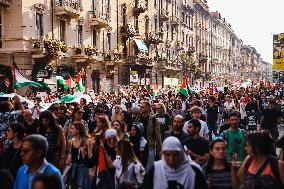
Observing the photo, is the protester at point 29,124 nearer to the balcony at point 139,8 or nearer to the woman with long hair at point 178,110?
the woman with long hair at point 178,110

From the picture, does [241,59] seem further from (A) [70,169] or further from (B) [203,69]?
(A) [70,169]

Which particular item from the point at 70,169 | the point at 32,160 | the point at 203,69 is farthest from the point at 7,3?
the point at 203,69

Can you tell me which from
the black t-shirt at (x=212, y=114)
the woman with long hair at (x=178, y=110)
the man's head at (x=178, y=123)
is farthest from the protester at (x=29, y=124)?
the woman with long hair at (x=178, y=110)

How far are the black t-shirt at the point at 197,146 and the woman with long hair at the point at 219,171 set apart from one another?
114cm

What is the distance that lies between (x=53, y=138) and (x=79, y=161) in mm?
701

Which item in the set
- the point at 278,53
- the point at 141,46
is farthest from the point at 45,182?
the point at 141,46

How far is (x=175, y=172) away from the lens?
13.5ft

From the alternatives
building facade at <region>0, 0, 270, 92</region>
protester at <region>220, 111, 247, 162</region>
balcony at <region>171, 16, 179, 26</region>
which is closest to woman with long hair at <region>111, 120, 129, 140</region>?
protester at <region>220, 111, 247, 162</region>

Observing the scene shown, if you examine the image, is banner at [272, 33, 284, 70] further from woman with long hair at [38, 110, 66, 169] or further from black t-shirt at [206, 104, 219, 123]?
woman with long hair at [38, 110, 66, 169]

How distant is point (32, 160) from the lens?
161 inches

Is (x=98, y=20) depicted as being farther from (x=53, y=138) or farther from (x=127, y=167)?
(x=127, y=167)

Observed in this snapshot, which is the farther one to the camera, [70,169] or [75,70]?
[75,70]

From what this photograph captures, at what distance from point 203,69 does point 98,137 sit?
215 ft

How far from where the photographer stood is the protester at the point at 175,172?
4.09 meters
